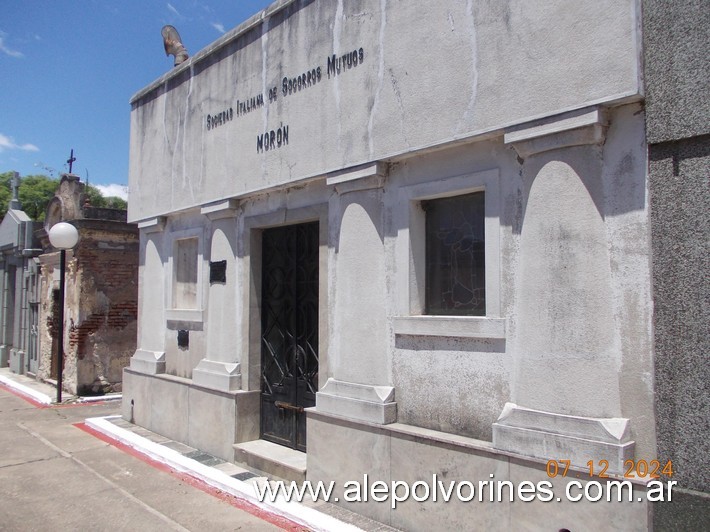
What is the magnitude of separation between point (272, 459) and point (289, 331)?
1438 millimetres

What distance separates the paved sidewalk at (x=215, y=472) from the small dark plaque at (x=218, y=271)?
221 cm

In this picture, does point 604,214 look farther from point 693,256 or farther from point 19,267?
point 19,267

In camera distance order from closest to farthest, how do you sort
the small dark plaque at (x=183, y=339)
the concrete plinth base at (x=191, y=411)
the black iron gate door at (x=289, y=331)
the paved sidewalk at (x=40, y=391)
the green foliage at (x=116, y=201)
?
the black iron gate door at (x=289, y=331) → the concrete plinth base at (x=191, y=411) → the small dark plaque at (x=183, y=339) → the paved sidewalk at (x=40, y=391) → the green foliage at (x=116, y=201)

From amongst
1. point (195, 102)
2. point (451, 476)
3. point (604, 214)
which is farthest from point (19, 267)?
point (604, 214)

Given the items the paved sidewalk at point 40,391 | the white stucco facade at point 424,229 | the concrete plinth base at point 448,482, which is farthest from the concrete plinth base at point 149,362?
the concrete plinth base at point 448,482

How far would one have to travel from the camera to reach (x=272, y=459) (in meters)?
6.38

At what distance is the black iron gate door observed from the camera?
21.7 feet

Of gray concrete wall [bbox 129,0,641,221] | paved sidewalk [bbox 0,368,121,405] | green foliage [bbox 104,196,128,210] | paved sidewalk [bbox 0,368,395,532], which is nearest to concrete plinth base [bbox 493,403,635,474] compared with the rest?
paved sidewalk [bbox 0,368,395,532]

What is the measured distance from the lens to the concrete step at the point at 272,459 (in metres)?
6.09

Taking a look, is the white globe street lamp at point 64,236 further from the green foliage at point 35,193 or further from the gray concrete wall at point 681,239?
the green foliage at point 35,193

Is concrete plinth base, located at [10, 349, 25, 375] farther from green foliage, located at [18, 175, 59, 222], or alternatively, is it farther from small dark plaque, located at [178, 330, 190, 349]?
green foliage, located at [18, 175, 59, 222]

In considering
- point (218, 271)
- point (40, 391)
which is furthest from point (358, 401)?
point (40, 391)

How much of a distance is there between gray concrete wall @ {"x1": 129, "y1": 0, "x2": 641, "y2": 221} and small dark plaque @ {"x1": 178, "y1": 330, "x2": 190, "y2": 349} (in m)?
1.79

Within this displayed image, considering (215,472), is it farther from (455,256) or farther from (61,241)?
(61,241)
